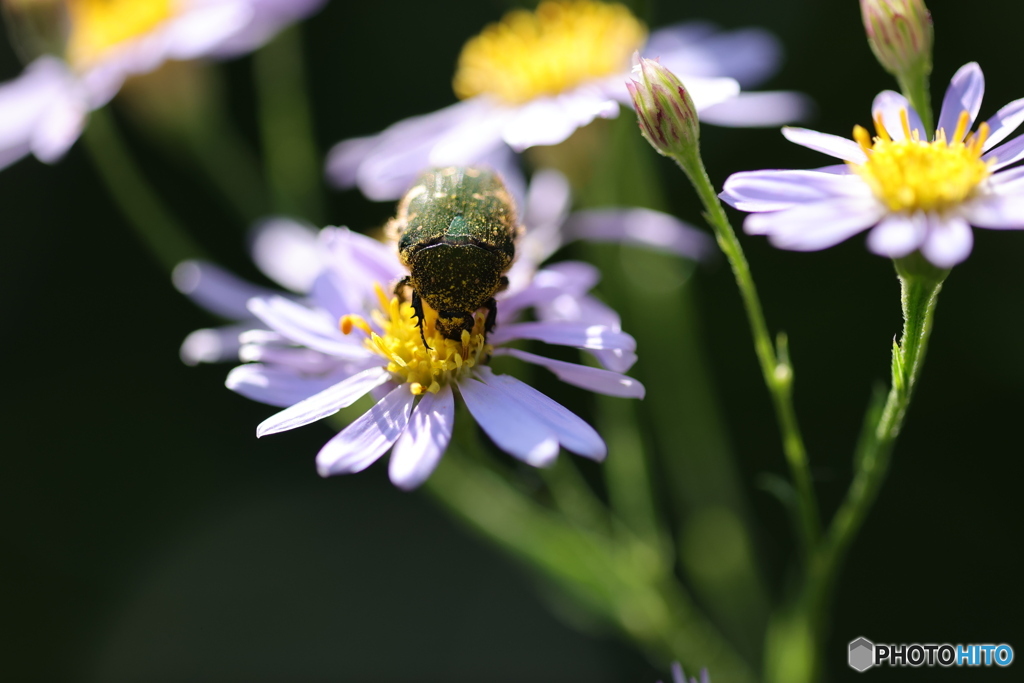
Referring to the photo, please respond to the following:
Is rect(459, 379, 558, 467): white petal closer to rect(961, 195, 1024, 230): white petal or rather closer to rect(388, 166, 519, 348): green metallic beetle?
rect(388, 166, 519, 348): green metallic beetle

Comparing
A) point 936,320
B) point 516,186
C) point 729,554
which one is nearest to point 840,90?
point 936,320

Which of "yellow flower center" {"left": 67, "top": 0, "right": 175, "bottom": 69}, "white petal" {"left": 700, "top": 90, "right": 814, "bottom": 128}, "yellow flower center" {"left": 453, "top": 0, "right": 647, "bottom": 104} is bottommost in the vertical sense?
"white petal" {"left": 700, "top": 90, "right": 814, "bottom": 128}

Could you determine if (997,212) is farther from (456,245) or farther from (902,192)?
(456,245)

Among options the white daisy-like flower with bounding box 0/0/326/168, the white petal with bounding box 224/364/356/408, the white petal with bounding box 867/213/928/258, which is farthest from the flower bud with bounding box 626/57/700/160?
the white daisy-like flower with bounding box 0/0/326/168

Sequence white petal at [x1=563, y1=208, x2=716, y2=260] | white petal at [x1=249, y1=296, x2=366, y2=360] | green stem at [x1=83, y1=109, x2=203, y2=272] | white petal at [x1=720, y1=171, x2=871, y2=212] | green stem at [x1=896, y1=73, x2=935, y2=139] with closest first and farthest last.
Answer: white petal at [x1=720, y1=171, x2=871, y2=212]
green stem at [x1=896, y1=73, x2=935, y2=139]
white petal at [x1=249, y1=296, x2=366, y2=360]
white petal at [x1=563, y1=208, x2=716, y2=260]
green stem at [x1=83, y1=109, x2=203, y2=272]

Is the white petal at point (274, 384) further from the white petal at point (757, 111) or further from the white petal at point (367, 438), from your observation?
the white petal at point (757, 111)

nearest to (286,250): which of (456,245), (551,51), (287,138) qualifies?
(287,138)

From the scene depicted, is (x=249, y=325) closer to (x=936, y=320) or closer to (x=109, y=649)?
(x=109, y=649)

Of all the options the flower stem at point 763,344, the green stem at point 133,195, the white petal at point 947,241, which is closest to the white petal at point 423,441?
the flower stem at point 763,344
